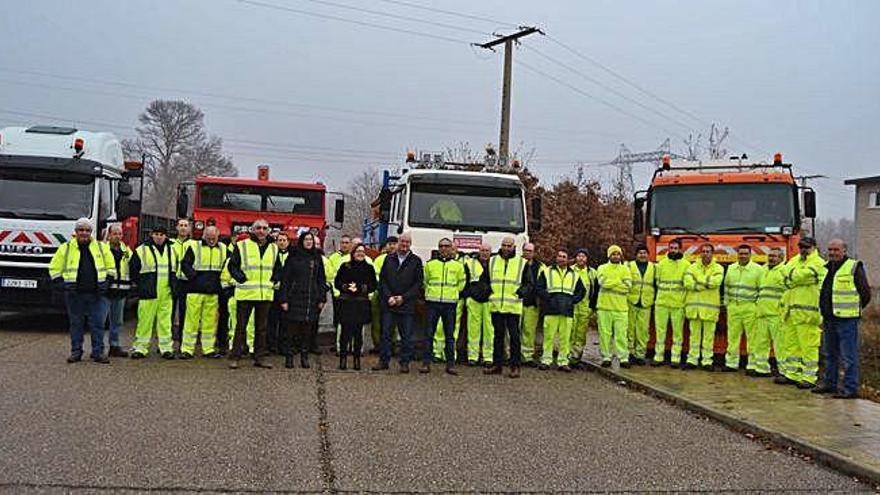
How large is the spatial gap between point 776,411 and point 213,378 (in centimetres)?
656

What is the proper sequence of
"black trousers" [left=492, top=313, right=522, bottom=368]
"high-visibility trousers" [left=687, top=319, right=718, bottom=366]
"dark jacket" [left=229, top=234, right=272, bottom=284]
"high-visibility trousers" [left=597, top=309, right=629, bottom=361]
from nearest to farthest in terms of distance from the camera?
"dark jacket" [left=229, top=234, right=272, bottom=284]
"black trousers" [left=492, top=313, right=522, bottom=368]
"high-visibility trousers" [left=687, top=319, right=718, bottom=366]
"high-visibility trousers" [left=597, top=309, right=629, bottom=361]

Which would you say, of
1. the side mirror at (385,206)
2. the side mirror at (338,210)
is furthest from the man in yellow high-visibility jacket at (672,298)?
the side mirror at (338,210)

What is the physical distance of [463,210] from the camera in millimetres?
13492

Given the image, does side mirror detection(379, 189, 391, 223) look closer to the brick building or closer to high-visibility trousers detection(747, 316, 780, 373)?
high-visibility trousers detection(747, 316, 780, 373)

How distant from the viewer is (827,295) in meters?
10.2

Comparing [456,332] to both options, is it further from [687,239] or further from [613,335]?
[687,239]

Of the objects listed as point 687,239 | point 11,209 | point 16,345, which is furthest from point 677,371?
point 11,209

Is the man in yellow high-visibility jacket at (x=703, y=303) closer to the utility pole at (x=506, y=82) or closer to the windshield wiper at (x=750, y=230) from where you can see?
the windshield wiper at (x=750, y=230)

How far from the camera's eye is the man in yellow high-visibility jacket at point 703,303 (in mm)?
11773

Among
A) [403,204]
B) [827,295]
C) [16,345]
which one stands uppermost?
[403,204]

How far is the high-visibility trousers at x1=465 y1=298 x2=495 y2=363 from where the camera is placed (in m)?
12.0

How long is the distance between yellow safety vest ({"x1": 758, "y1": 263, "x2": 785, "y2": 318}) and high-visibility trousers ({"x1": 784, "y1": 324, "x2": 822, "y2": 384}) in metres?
0.34

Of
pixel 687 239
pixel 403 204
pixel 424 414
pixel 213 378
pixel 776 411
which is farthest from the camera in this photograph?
pixel 403 204

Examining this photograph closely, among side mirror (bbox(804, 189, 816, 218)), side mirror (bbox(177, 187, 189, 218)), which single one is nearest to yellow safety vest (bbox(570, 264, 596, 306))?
side mirror (bbox(804, 189, 816, 218))
